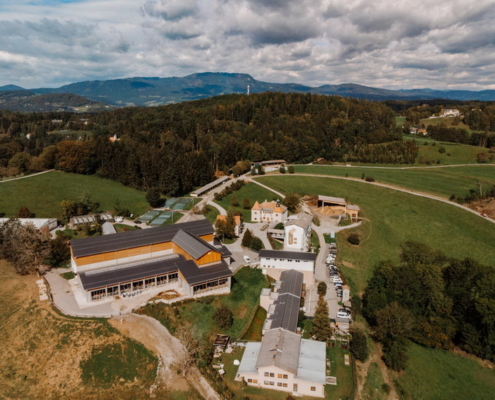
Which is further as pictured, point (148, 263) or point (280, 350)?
point (148, 263)

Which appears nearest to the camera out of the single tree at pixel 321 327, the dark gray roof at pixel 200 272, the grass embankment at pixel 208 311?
the single tree at pixel 321 327

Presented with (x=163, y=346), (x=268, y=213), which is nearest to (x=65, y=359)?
(x=163, y=346)

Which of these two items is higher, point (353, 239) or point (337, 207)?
point (337, 207)

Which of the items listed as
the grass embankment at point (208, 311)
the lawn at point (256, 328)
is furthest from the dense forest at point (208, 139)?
the lawn at point (256, 328)

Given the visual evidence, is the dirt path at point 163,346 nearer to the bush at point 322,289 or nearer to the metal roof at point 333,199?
the bush at point 322,289

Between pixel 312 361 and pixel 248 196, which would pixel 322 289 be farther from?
pixel 248 196

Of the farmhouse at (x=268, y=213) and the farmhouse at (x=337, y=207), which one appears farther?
the farmhouse at (x=337, y=207)

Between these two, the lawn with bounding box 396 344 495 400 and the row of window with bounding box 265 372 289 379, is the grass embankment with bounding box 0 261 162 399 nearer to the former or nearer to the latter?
the row of window with bounding box 265 372 289 379

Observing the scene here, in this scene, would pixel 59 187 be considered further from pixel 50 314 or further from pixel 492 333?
pixel 492 333

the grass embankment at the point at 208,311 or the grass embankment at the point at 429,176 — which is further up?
the grass embankment at the point at 429,176
